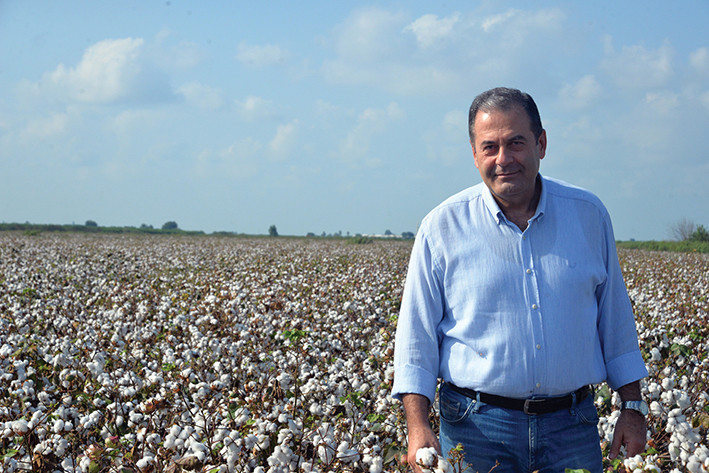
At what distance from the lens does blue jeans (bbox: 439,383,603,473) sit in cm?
241

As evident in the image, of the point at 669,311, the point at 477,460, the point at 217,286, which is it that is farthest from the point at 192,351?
the point at 669,311

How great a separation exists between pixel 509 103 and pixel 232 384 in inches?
146

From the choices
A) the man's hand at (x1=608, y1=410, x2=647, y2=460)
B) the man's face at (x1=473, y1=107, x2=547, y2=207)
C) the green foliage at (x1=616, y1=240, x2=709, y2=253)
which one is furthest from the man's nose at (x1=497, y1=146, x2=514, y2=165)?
the green foliage at (x1=616, y1=240, x2=709, y2=253)

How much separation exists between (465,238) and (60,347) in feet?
16.2

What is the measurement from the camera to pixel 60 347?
19.7 feet

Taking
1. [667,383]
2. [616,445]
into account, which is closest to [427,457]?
[616,445]

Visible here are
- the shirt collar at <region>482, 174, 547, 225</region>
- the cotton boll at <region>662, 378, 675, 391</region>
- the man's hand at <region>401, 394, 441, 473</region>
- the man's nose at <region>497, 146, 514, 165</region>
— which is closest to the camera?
the man's hand at <region>401, 394, 441, 473</region>

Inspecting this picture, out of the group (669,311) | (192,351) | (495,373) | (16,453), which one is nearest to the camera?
(495,373)

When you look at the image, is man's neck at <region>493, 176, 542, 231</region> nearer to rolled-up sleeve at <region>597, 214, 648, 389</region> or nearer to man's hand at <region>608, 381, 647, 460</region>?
rolled-up sleeve at <region>597, 214, 648, 389</region>

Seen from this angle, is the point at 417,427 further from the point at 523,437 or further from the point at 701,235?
the point at 701,235

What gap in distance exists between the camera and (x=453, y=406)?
2521mm

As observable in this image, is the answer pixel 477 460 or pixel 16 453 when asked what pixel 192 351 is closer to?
pixel 16 453

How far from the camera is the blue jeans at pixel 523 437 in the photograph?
7.89 feet

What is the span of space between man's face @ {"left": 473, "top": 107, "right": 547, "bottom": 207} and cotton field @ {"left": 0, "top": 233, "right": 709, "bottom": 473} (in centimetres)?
108
